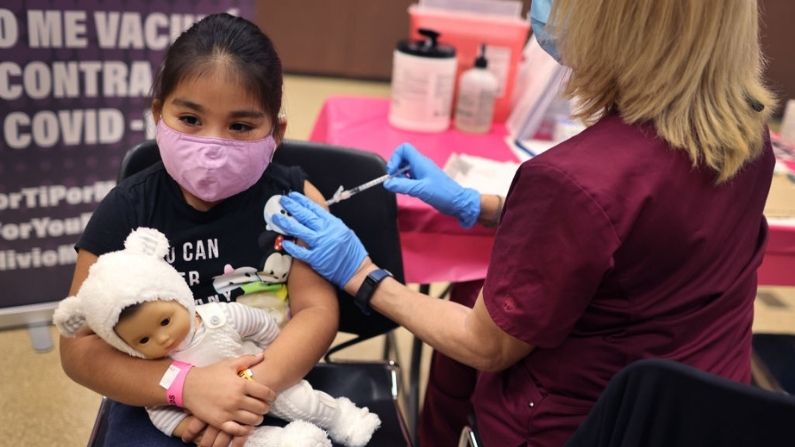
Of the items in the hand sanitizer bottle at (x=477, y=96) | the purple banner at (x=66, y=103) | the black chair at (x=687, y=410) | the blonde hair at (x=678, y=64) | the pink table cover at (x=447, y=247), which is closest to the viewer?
the black chair at (x=687, y=410)

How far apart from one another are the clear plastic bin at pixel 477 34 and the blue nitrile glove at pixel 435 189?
2.08 feet

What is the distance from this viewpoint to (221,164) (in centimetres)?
113

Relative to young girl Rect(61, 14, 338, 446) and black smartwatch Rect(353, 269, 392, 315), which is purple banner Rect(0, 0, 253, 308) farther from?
black smartwatch Rect(353, 269, 392, 315)

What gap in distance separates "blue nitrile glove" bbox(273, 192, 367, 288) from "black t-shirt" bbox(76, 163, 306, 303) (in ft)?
0.14

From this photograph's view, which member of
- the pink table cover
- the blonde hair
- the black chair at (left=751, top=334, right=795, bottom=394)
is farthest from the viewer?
the black chair at (left=751, top=334, right=795, bottom=394)

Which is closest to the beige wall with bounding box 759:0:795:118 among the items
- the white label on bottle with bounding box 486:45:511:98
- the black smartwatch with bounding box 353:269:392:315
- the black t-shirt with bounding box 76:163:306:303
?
the white label on bottle with bounding box 486:45:511:98

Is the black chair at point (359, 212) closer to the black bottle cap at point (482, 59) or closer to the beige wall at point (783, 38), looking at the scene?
the black bottle cap at point (482, 59)

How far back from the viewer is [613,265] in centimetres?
97

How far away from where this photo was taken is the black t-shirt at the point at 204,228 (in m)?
1.18

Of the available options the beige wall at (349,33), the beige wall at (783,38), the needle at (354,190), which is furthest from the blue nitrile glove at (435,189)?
the beige wall at (783,38)

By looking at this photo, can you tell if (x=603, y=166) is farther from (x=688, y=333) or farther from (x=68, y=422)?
(x=68, y=422)

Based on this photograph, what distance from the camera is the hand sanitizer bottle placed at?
6.21 ft

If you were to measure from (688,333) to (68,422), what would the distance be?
1613 millimetres

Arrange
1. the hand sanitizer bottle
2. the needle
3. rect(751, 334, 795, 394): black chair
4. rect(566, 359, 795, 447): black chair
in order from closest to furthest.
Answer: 1. rect(566, 359, 795, 447): black chair
2. the needle
3. rect(751, 334, 795, 394): black chair
4. the hand sanitizer bottle
